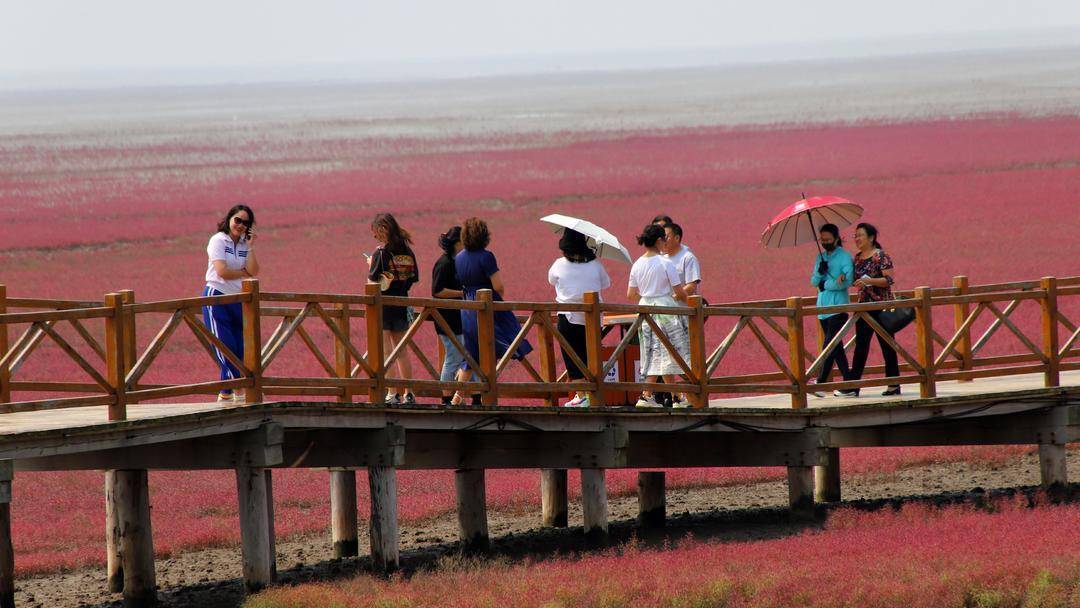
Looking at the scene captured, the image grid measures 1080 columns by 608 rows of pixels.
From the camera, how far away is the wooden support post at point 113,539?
16406 mm

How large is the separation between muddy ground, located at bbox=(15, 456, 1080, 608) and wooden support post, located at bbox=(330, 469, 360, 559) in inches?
7.4

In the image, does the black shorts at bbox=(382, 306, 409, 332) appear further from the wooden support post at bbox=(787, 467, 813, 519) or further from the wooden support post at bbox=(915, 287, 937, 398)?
the wooden support post at bbox=(915, 287, 937, 398)

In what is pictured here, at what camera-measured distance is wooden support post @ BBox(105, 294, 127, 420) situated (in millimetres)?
13469

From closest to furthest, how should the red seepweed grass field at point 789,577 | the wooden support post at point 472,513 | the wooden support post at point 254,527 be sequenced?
1. the red seepweed grass field at point 789,577
2. the wooden support post at point 254,527
3. the wooden support post at point 472,513

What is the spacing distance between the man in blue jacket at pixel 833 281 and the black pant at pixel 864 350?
0.13 metres

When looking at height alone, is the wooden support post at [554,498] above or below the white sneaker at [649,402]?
below

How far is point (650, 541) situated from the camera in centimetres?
1777

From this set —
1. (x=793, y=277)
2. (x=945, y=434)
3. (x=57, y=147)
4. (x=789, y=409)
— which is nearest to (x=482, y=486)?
(x=789, y=409)

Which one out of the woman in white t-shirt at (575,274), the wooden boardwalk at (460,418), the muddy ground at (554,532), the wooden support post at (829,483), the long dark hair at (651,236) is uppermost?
the long dark hair at (651,236)

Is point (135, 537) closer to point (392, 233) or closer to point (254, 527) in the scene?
point (254, 527)

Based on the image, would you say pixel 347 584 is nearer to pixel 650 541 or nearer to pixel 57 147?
pixel 650 541

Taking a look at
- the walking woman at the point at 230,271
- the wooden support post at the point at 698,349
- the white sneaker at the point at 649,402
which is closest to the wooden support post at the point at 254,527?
the walking woman at the point at 230,271

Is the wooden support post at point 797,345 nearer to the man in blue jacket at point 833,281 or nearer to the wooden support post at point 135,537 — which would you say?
the man in blue jacket at point 833,281

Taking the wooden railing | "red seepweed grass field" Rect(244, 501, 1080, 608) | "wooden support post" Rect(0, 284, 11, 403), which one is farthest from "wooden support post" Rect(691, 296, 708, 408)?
"wooden support post" Rect(0, 284, 11, 403)
